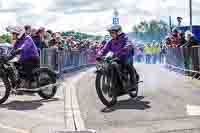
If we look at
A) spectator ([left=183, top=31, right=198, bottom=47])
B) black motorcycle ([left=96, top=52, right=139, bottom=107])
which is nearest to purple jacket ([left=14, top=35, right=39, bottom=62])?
black motorcycle ([left=96, top=52, right=139, bottom=107])

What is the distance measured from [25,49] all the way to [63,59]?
991 cm

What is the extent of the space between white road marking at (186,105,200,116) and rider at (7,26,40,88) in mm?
3651

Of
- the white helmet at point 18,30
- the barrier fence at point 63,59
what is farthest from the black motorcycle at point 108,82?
the barrier fence at point 63,59

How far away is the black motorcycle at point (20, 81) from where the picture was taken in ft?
35.1

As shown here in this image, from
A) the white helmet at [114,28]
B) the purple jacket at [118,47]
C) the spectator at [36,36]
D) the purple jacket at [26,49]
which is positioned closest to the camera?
the white helmet at [114,28]

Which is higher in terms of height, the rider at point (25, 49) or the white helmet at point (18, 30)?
the white helmet at point (18, 30)

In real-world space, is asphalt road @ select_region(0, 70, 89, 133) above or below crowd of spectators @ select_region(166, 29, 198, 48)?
below

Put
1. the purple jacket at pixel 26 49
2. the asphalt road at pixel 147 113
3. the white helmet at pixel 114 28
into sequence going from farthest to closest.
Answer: the purple jacket at pixel 26 49, the white helmet at pixel 114 28, the asphalt road at pixel 147 113

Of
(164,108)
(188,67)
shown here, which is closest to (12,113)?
(164,108)

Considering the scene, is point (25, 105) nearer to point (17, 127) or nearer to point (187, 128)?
point (17, 127)

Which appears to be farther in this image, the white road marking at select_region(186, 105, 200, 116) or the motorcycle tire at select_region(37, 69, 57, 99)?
the motorcycle tire at select_region(37, 69, 57, 99)

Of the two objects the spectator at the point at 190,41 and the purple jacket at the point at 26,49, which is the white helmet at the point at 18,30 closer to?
the purple jacket at the point at 26,49

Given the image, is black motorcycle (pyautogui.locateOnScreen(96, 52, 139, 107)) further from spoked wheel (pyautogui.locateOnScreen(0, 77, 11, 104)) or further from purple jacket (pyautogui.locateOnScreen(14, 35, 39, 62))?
spoked wheel (pyautogui.locateOnScreen(0, 77, 11, 104))

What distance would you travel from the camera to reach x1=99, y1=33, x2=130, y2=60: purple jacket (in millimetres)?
10867
